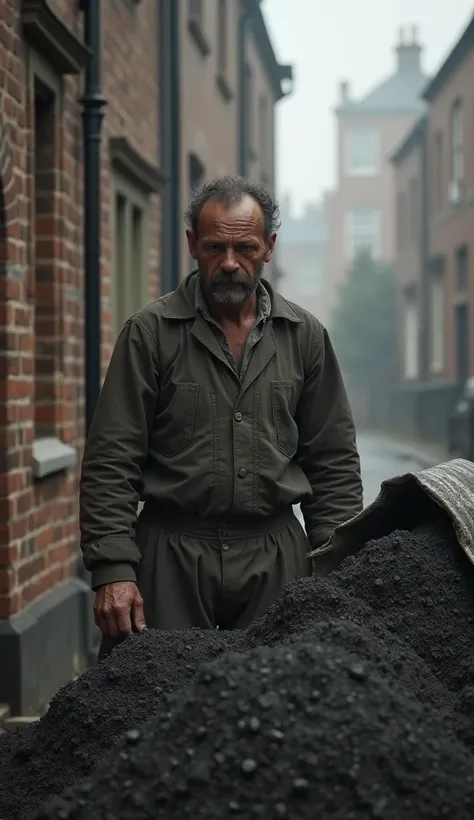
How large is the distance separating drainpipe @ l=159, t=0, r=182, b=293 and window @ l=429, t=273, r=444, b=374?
859 inches

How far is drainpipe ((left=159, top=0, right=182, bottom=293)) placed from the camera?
38.3ft

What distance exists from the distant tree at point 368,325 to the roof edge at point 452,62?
15.5 m

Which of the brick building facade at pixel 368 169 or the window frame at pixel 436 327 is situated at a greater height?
the brick building facade at pixel 368 169

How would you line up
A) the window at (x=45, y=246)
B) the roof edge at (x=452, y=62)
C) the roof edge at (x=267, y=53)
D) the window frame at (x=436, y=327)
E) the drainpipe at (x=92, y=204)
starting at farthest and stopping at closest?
the window frame at (x=436, y=327) < the roof edge at (x=452, y=62) < the roof edge at (x=267, y=53) < the drainpipe at (x=92, y=204) < the window at (x=45, y=246)

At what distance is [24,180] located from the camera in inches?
254

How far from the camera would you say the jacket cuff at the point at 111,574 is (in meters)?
4.12

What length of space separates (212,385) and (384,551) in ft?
2.37

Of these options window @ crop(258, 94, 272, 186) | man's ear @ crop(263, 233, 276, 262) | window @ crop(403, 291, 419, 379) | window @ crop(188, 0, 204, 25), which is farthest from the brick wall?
window @ crop(403, 291, 419, 379)

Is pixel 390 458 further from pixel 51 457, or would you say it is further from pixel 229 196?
pixel 229 196

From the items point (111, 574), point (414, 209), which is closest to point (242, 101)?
point (111, 574)

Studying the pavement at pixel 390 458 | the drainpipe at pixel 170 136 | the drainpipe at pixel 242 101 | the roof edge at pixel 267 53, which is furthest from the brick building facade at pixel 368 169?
the drainpipe at pixel 170 136

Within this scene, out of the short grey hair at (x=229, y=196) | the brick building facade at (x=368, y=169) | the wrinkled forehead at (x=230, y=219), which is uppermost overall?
the brick building facade at (x=368, y=169)

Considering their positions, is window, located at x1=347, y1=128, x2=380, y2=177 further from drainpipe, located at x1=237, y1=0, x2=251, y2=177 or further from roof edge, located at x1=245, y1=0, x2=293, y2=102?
drainpipe, located at x1=237, y1=0, x2=251, y2=177

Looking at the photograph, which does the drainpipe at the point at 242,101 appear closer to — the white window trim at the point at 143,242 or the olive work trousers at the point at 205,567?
the white window trim at the point at 143,242
